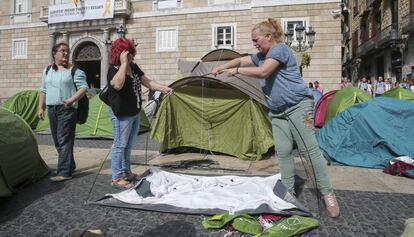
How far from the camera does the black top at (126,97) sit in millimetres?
4094

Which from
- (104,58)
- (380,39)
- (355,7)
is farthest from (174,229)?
(355,7)

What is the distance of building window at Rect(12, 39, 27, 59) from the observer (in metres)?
25.2

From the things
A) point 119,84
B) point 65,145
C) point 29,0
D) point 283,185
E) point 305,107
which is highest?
point 29,0

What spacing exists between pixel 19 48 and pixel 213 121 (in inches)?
922

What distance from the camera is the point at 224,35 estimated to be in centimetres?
2081

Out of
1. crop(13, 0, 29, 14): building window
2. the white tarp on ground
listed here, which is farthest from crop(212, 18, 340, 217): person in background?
crop(13, 0, 29, 14): building window

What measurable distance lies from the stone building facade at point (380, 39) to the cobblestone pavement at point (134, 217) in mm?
20080

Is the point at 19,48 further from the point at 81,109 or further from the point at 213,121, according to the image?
the point at 81,109

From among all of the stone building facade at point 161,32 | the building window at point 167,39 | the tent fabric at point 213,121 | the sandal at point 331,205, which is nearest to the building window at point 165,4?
the stone building facade at point 161,32

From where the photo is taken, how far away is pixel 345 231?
2.97 metres

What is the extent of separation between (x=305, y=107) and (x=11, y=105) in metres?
10.5

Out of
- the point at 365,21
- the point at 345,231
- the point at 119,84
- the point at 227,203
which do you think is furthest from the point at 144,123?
the point at 365,21

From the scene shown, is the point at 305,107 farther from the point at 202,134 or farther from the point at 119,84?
the point at 202,134

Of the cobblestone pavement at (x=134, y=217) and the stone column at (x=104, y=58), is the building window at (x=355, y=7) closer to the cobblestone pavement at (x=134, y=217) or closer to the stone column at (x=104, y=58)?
the stone column at (x=104, y=58)
